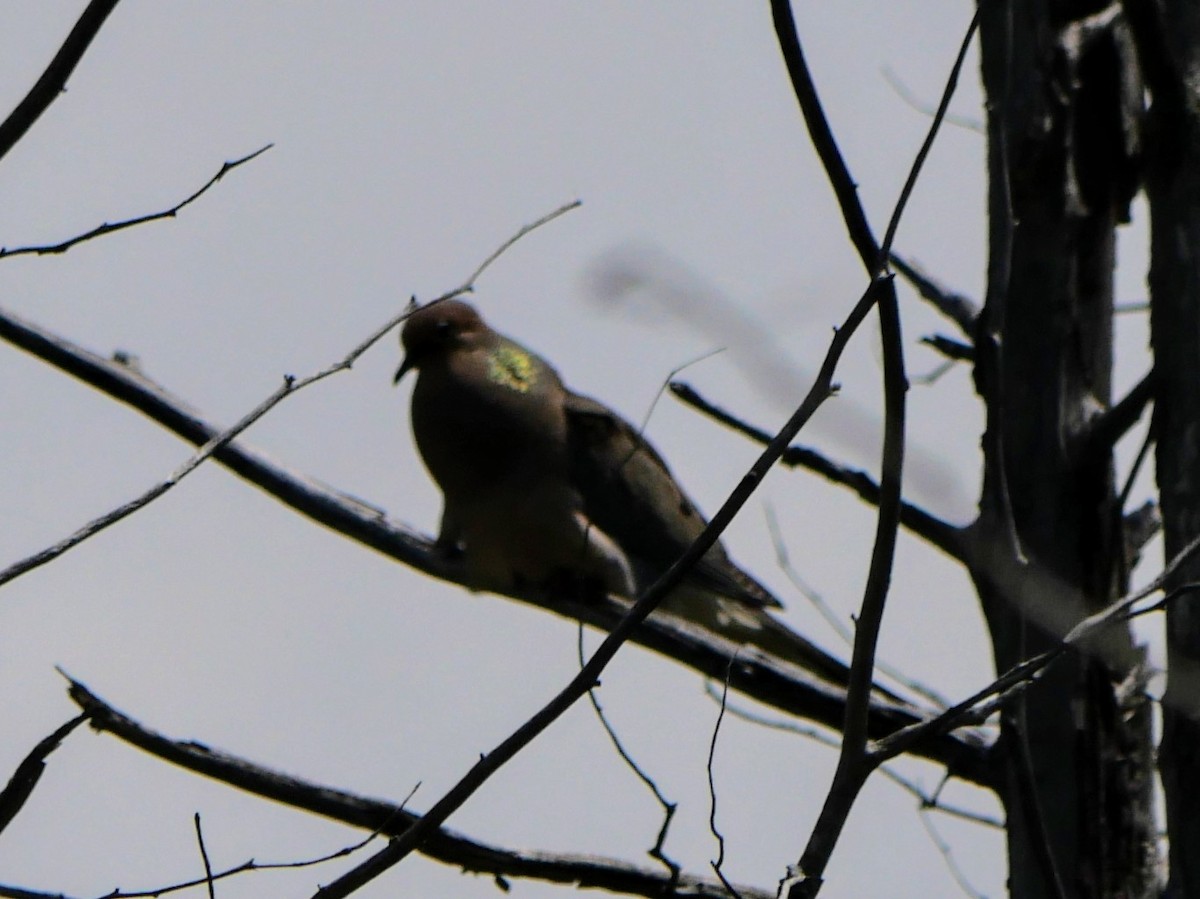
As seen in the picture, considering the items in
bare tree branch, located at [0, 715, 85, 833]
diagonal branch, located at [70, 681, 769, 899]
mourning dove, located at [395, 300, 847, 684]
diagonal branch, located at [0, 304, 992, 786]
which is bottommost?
bare tree branch, located at [0, 715, 85, 833]

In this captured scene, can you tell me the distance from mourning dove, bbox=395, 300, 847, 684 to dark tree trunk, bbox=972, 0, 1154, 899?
91.9 inches

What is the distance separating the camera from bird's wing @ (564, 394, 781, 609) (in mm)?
6355

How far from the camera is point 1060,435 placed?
3.44 m

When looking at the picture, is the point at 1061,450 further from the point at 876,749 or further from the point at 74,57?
the point at 74,57

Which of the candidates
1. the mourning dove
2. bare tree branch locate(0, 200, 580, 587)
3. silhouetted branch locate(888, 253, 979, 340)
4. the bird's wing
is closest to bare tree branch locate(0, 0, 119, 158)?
bare tree branch locate(0, 200, 580, 587)

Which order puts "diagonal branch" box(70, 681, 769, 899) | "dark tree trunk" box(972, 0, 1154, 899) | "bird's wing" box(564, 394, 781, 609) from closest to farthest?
1. "diagonal branch" box(70, 681, 769, 899)
2. "dark tree trunk" box(972, 0, 1154, 899)
3. "bird's wing" box(564, 394, 781, 609)

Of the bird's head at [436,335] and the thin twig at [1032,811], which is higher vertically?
the bird's head at [436,335]

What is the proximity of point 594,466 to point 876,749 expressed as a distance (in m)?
4.33

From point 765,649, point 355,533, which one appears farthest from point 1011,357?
point 765,649

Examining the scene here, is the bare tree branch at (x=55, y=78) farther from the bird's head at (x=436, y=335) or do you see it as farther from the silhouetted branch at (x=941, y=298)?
the bird's head at (x=436, y=335)

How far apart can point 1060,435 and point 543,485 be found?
2953mm

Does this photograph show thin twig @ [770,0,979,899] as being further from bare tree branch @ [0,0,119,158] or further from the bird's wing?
the bird's wing

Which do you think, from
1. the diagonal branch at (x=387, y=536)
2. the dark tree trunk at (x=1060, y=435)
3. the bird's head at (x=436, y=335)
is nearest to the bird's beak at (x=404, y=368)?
the bird's head at (x=436, y=335)

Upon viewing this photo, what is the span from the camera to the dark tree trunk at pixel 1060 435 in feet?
10.2
